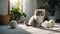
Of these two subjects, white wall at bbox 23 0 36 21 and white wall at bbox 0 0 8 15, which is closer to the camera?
white wall at bbox 0 0 8 15

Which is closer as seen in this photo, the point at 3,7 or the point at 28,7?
the point at 3,7

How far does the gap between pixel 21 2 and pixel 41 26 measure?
1713 mm

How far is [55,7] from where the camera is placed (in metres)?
5.07

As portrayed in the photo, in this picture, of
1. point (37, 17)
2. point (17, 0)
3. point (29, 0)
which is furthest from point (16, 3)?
point (37, 17)

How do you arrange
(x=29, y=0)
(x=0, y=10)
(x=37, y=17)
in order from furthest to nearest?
(x=29, y=0) → (x=0, y=10) → (x=37, y=17)

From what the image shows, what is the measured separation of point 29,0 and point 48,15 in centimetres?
84

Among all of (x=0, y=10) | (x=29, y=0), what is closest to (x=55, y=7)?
(x=29, y=0)

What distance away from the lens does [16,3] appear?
5.03 metres

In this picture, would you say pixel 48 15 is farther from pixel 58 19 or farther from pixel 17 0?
pixel 17 0

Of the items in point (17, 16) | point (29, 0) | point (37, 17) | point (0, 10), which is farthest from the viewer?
point (29, 0)

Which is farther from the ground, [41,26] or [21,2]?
[21,2]

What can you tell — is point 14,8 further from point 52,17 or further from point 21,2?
point 52,17

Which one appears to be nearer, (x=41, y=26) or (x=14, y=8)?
(x=41, y=26)

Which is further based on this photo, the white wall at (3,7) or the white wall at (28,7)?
the white wall at (28,7)
